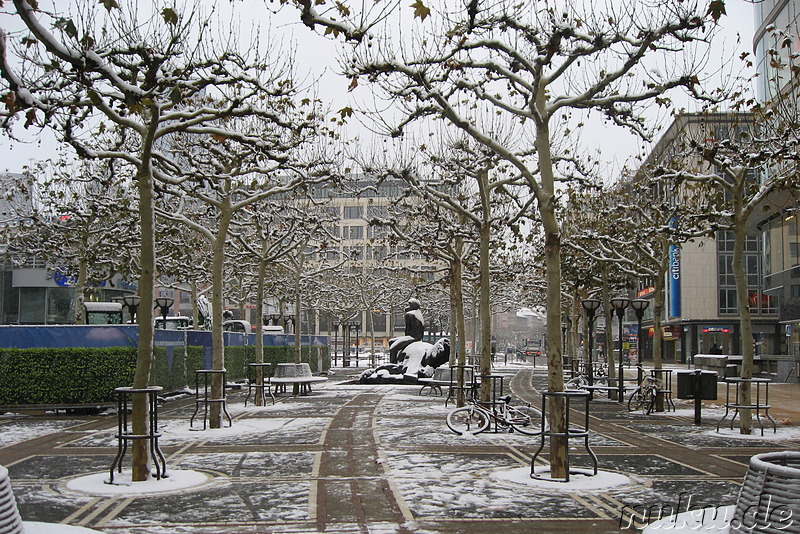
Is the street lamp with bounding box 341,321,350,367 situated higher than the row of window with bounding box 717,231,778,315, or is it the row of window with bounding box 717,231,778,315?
the row of window with bounding box 717,231,778,315

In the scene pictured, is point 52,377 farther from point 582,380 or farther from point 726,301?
point 726,301

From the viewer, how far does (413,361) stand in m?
37.2

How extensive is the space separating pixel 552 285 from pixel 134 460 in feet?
20.5

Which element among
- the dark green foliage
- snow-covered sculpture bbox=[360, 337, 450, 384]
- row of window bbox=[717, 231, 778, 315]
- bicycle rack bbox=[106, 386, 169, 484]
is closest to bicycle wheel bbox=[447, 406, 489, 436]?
bicycle rack bbox=[106, 386, 169, 484]

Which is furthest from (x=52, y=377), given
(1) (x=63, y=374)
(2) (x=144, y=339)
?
(2) (x=144, y=339)

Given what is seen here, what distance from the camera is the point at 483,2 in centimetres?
1259

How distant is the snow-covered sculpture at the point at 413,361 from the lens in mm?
36281

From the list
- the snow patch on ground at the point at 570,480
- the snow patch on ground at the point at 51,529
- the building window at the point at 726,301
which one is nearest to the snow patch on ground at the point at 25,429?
the snow patch on ground at the point at 570,480

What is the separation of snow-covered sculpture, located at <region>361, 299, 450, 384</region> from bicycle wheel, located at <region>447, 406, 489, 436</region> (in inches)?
682

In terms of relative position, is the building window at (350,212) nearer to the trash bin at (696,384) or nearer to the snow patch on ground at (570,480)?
the trash bin at (696,384)

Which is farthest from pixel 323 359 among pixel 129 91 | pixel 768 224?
pixel 129 91

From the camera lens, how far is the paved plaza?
9.16 metres

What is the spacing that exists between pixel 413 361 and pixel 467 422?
19554 mm

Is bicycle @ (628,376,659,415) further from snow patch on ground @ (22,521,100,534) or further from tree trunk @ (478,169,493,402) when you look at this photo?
snow patch on ground @ (22,521,100,534)
